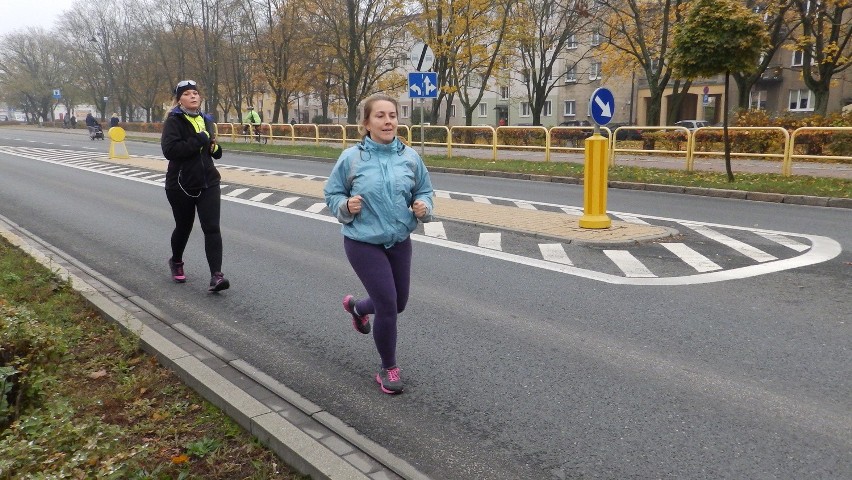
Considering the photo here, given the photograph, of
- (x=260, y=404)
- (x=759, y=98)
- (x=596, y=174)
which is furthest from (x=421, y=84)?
(x=759, y=98)

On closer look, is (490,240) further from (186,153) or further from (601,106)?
(186,153)

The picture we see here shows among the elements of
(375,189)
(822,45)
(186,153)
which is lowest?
(375,189)

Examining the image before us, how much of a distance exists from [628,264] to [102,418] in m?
5.50

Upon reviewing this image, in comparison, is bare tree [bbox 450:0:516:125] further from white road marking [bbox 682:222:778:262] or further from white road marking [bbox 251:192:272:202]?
white road marking [bbox 682:222:778:262]

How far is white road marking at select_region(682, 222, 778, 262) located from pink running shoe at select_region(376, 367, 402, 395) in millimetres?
5135

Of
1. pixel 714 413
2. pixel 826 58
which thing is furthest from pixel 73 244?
pixel 826 58

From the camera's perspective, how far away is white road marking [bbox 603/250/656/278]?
7.17 meters

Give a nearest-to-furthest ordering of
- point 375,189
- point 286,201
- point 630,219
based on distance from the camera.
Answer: point 375,189 → point 630,219 → point 286,201

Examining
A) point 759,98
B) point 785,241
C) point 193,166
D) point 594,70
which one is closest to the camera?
point 193,166

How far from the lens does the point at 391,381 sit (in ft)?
14.2

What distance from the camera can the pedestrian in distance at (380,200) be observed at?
13.3ft

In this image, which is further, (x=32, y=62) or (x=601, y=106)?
(x=32, y=62)

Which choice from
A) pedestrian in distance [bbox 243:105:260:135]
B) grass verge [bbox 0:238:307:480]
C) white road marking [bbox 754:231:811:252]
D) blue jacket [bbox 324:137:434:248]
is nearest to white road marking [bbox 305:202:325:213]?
white road marking [bbox 754:231:811:252]

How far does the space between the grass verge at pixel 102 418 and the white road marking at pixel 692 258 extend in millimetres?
5319
